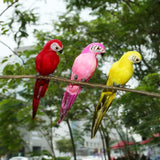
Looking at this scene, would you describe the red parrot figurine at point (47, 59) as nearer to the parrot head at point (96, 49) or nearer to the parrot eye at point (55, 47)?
the parrot eye at point (55, 47)

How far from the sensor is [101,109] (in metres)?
1.39

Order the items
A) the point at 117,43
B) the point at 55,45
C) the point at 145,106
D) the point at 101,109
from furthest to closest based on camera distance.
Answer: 1. the point at 117,43
2. the point at 145,106
3. the point at 55,45
4. the point at 101,109

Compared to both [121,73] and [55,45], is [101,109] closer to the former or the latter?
[121,73]

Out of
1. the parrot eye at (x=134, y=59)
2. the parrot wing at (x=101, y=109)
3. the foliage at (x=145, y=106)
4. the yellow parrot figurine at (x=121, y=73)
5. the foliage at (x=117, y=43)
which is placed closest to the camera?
the parrot wing at (x=101, y=109)

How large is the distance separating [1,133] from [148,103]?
396 cm

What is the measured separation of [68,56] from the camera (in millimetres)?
4004

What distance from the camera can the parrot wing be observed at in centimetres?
134

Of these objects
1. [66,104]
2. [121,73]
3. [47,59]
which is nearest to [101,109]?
[66,104]

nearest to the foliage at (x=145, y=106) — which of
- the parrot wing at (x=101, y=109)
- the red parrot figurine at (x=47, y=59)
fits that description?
the parrot wing at (x=101, y=109)

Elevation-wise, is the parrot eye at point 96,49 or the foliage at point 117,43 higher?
the foliage at point 117,43

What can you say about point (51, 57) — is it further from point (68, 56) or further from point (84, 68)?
point (68, 56)

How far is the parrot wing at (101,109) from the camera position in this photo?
4.39 ft

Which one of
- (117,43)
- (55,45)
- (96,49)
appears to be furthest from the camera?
(117,43)

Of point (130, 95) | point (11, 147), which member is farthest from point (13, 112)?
point (130, 95)
